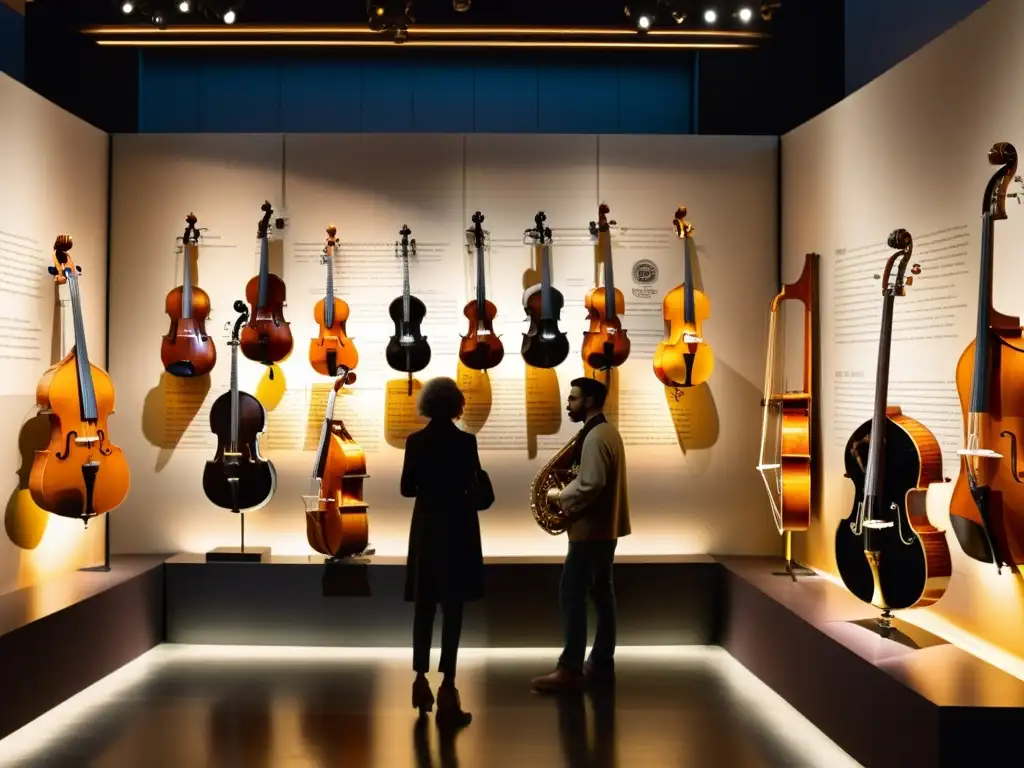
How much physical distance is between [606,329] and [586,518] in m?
1.35

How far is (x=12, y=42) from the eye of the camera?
6.88 m

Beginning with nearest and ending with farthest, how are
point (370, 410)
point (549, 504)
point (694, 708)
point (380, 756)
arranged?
point (380, 756), point (694, 708), point (549, 504), point (370, 410)

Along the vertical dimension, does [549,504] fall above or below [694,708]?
above

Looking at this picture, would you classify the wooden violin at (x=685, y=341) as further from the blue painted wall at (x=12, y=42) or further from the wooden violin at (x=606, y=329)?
the blue painted wall at (x=12, y=42)

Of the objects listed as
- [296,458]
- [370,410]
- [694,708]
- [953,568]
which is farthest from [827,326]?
[296,458]

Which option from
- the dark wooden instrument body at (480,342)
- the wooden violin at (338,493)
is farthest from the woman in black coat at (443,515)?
the dark wooden instrument body at (480,342)

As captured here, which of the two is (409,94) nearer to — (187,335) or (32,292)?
(187,335)

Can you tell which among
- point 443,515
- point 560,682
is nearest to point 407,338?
point 443,515

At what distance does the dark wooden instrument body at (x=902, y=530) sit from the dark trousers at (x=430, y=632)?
65.8 inches

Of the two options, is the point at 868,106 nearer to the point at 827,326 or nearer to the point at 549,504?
the point at 827,326

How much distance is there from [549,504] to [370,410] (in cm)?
160

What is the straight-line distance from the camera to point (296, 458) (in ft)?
19.0

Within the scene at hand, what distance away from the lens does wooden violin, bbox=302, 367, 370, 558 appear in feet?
16.3

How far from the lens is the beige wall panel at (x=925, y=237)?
12.0 feet
